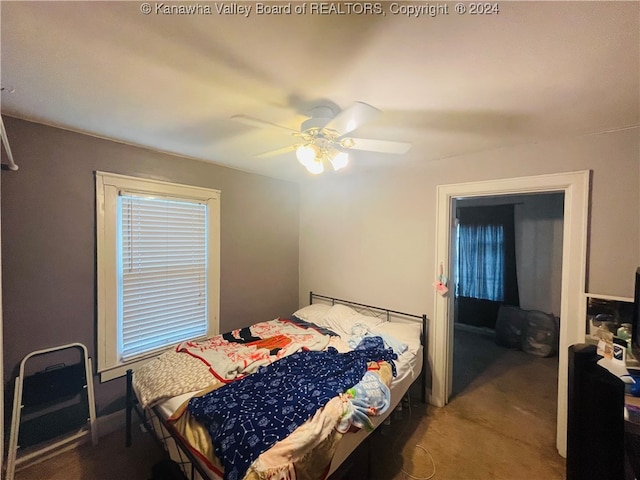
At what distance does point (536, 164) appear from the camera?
7.09 ft

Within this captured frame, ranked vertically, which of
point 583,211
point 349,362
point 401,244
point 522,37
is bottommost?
point 349,362

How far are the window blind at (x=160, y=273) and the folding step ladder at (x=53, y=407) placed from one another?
0.33m

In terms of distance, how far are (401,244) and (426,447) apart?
177 centimetres

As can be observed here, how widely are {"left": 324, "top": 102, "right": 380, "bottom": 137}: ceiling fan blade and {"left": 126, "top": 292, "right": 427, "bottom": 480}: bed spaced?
1565mm

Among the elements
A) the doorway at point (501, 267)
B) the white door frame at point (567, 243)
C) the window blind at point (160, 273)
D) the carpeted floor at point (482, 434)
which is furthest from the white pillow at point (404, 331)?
the window blind at point (160, 273)

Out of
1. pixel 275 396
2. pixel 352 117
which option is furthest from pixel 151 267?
pixel 352 117

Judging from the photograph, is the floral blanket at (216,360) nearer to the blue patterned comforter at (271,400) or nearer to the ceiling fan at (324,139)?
the blue patterned comforter at (271,400)

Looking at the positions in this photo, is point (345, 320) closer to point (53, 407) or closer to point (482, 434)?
point (482, 434)

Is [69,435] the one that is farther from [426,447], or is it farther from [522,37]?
[522,37]

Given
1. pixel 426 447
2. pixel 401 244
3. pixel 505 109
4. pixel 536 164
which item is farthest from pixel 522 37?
pixel 426 447

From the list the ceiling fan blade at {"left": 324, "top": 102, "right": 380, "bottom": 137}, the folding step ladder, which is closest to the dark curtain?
the ceiling fan blade at {"left": 324, "top": 102, "right": 380, "bottom": 137}

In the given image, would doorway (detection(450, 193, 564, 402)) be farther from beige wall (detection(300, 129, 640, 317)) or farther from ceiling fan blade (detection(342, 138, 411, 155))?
ceiling fan blade (detection(342, 138, 411, 155))

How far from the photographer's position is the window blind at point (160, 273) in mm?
2318

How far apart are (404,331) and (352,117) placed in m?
2.10
